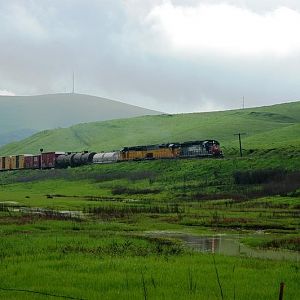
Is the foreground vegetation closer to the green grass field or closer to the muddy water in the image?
the green grass field

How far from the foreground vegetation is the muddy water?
0.67 meters

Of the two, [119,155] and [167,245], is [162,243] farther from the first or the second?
[119,155]

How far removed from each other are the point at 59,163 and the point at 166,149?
3280cm

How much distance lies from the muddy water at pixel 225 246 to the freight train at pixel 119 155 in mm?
76016

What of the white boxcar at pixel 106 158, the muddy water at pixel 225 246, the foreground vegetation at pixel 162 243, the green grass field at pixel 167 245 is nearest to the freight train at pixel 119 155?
the white boxcar at pixel 106 158

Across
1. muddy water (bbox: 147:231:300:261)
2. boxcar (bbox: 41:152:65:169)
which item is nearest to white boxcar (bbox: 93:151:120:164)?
boxcar (bbox: 41:152:65:169)

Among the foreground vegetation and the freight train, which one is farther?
the freight train

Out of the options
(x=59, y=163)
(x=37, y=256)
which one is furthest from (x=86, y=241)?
(x=59, y=163)

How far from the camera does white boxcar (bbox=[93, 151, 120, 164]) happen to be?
138375mm

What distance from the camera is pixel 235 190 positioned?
8900 centimetres

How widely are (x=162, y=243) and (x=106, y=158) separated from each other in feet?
346

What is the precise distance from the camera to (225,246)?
36.4m

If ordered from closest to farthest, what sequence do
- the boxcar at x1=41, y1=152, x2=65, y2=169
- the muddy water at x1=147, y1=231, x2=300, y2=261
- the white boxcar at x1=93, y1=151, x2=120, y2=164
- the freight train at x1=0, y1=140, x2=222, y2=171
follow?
1. the muddy water at x1=147, y1=231, x2=300, y2=261
2. the freight train at x1=0, y1=140, x2=222, y2=171
3. the white boxcar at x1=93, y1=151, x2=120, y2=164
4. the boxcar at x1=41, y1=152, x2=65, y2=169

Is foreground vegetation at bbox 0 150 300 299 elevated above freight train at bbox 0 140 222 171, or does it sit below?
below
